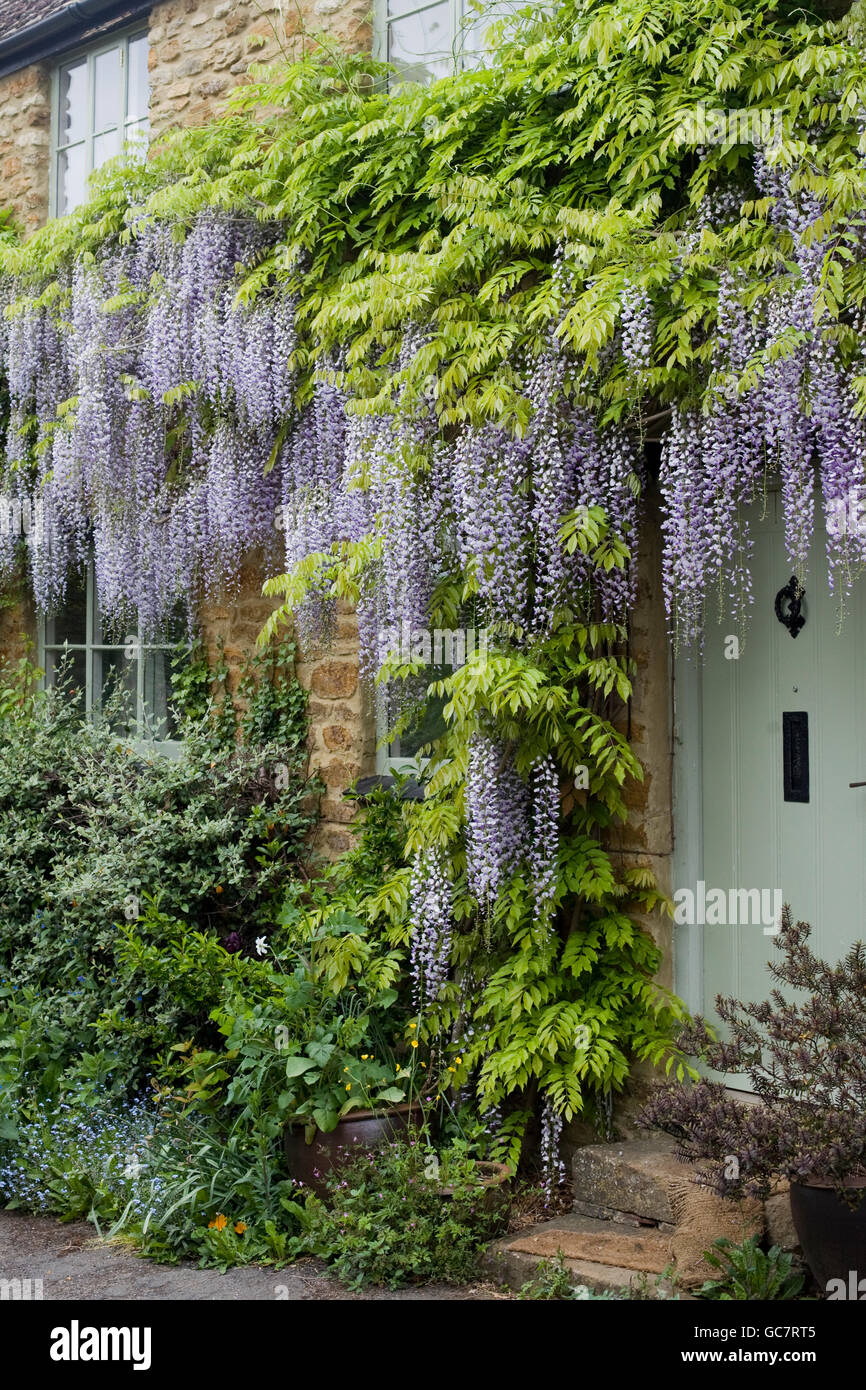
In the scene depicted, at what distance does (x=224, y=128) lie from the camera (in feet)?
20.2

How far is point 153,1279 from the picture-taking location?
4219 millimetres

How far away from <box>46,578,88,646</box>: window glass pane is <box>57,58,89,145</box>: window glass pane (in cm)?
268

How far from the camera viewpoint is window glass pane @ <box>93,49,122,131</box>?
297 inches

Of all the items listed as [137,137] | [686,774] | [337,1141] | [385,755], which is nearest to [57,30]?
[137,137]

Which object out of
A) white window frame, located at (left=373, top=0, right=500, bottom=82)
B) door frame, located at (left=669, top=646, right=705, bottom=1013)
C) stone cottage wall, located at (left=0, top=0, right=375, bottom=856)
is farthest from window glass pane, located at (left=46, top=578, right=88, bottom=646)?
door frame, located at (left=669, top=646, right=705, bottom=1013)

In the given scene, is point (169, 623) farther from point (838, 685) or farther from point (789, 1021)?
point (789, 1021)

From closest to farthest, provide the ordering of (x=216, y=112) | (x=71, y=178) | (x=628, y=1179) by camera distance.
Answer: (x=628, y=1179) → (x=216, y=112) → (x=71, y=178)

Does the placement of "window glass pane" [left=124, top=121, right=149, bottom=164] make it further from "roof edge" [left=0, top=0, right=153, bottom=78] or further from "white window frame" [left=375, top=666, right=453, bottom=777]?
"white window frame" [left=375, top=666, right=453, bottom=777]

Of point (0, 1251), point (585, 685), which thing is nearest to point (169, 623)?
point (585, 685)

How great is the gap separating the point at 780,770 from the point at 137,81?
18.0 ft

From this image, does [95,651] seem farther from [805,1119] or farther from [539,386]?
[805,1119]

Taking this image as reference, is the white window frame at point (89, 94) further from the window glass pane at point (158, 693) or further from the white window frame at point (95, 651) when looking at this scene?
the window glass pane at point (158, 693)

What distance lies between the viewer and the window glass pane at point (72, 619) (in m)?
7.70
